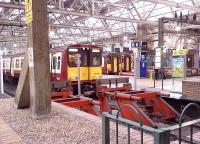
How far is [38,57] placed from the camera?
6.33m

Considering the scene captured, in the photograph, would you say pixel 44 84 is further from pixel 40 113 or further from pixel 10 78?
pixel 10 78

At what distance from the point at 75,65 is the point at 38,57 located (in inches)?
285

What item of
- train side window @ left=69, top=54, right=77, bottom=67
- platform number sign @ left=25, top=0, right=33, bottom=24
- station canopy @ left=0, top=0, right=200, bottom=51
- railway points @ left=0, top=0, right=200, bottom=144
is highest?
station canopy @ left=0, top=0, right=200, bottom=51

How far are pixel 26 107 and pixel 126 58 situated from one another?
2015cm

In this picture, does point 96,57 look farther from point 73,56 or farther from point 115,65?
point 115,65

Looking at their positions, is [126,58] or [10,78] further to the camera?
[126,58]

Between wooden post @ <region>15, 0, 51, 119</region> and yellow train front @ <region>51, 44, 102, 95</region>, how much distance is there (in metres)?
6.62

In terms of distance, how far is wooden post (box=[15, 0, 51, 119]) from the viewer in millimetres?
6281

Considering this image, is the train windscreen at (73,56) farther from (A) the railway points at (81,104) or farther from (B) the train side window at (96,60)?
(B) the train side window at (96,60)

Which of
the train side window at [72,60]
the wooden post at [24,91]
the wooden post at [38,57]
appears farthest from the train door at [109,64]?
the wooden post at [38,57]

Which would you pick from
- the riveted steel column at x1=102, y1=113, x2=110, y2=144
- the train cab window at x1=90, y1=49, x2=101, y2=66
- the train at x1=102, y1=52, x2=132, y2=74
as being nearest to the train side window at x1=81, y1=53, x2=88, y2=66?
the train cab window at x1=90, y1=49, x2=101, y2=66

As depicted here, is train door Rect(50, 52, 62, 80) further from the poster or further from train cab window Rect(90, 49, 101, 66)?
the poster

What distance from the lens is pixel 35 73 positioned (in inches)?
247

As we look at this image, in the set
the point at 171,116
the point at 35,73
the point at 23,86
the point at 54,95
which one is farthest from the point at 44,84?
the point at 171,116
